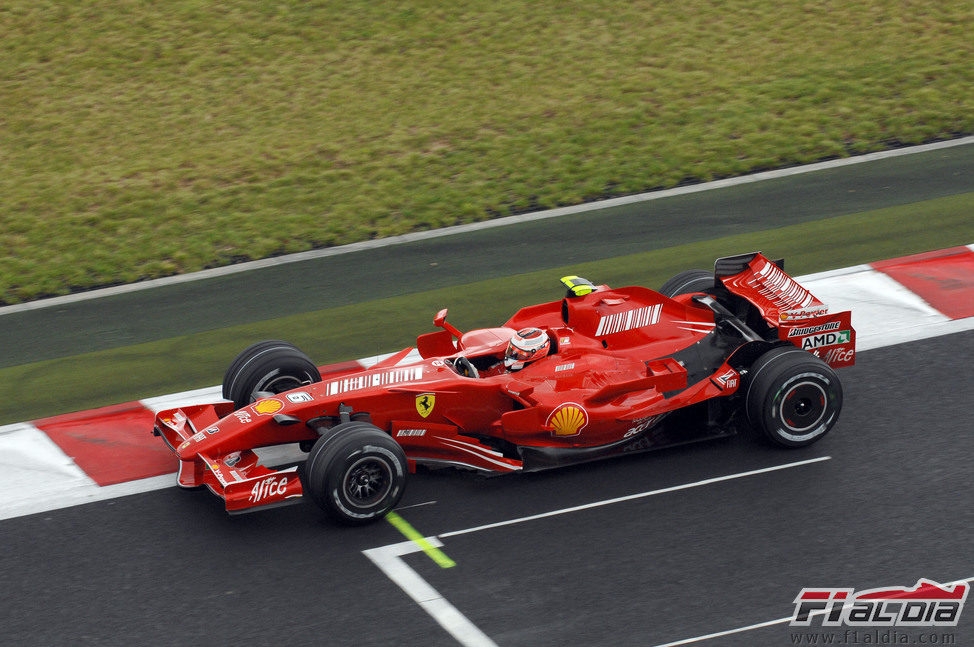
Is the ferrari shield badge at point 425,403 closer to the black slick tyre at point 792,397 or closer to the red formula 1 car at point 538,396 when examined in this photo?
the red formula 1 car at point 538,396

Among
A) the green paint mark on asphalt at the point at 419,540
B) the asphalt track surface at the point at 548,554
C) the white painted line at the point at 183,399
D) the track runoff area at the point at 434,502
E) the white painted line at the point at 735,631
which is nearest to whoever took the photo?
the white painted line at the point at 735,631

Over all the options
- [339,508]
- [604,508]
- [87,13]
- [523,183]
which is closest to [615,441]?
[604,508]

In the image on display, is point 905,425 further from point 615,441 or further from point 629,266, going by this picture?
point 629,266

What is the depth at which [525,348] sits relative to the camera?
9234 millimetres

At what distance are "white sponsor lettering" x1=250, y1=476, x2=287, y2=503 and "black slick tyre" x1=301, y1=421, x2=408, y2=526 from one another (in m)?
0.16

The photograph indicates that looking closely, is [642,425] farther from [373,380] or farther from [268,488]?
[268,488]

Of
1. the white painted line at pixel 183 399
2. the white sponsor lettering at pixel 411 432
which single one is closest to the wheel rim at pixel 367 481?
the white sponsor lettering at pixel 411 432

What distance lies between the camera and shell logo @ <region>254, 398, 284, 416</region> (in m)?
8.73

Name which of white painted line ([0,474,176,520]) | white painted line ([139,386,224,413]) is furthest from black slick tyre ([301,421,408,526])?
white painted line ([139,386,224,413])

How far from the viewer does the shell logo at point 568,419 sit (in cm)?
888

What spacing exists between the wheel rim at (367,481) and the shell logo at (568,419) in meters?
1.30

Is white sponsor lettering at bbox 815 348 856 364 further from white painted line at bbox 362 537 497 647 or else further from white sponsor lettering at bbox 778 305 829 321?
white painted line at bbox 362 537 497 647

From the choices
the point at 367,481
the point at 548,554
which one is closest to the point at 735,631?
the point at 548,554

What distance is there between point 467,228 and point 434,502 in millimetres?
6616
